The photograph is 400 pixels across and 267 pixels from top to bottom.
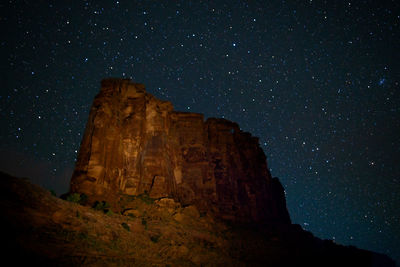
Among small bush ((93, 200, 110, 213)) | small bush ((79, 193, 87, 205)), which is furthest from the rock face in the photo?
small bush ((93, 200, 110, 213))

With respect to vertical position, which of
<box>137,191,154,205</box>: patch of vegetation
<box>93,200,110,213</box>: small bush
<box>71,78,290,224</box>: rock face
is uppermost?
<box>71,78,290,224</box>: rock face

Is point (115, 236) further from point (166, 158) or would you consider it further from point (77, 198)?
point (166, 158)

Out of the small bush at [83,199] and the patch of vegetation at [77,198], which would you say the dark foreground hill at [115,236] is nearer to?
the patch of vegetation at [77,198]

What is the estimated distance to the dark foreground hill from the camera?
9578mm

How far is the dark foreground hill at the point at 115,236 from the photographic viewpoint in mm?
9578

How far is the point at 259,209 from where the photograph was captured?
1951 inches

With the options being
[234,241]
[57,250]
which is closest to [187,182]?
[234,241]

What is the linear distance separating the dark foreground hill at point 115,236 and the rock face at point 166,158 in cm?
417

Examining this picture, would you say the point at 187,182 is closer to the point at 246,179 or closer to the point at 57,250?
the point at 246,179

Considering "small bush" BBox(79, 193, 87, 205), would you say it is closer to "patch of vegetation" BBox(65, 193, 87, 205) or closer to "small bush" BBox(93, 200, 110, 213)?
"patch of vegetation" BBox(65, 193, 87, 205)

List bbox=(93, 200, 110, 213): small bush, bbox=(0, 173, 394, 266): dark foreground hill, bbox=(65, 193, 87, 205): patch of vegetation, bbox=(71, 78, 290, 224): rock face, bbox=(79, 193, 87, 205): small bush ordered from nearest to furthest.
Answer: bbox=(0, 173, 394, 266): dark foreground hill
bbox=(65, 193, 87, 205): patch of vegetation
bbox=(93, 200, 110, 213): small bush
bbox=(79, 193, 87, 205): small bush
bbox=(71, 78, 290, 224): rock face

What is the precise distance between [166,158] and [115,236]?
1988cm

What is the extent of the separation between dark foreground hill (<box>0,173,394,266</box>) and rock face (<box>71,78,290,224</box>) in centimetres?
417

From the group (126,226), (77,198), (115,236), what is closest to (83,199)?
(77,198)
